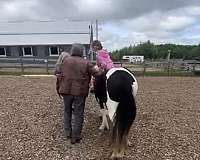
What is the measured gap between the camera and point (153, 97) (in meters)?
9.54

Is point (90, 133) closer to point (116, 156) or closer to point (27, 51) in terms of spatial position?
point (116, 156)

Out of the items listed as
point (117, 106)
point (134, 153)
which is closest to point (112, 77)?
point (117, 106)

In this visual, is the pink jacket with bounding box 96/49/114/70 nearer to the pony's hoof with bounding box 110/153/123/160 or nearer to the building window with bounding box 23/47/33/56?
the pony's hoof with bounding box 110/153/123/160

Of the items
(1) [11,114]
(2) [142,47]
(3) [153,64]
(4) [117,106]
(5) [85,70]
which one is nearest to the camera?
(4) [117,106]

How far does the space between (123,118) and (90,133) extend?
129 centimetres

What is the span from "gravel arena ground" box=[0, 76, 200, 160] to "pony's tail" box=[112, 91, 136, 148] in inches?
12.3

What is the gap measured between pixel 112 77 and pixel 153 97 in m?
5.19

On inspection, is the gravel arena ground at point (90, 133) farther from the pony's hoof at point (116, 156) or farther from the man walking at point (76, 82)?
the man walking at point (76, 82)

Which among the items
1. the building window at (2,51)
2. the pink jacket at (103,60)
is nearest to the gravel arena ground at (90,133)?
the pink jacket at (103,60)

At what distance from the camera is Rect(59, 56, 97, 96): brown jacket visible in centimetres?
479

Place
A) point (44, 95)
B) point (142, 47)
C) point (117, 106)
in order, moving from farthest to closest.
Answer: point (142, 47) → point (44, 95) → point (117, 106)

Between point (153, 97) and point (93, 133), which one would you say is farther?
point (153, 97)

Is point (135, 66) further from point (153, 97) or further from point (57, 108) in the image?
point (57, 108)

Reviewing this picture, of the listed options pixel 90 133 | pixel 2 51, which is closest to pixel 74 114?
pixel 90 133
